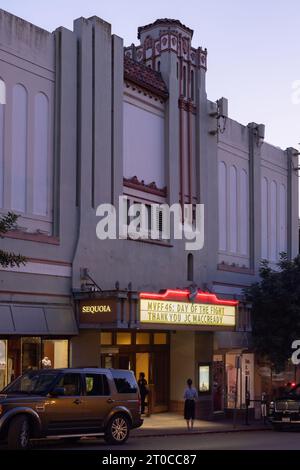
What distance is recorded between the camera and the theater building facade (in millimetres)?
26062

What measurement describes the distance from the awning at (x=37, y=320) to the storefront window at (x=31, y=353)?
16.6 inches

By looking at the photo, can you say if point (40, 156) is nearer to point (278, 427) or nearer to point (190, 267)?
point (190, 267)

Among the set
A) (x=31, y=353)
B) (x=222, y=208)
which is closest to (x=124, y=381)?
(x=31, y=353)

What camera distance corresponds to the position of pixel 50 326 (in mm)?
25734

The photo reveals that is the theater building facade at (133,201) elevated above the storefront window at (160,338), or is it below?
above

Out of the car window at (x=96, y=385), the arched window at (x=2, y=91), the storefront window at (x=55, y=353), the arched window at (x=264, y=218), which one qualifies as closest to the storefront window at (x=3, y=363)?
the storefront window at (x=55, y=353)

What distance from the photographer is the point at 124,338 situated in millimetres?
30484

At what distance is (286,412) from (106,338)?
7080mm

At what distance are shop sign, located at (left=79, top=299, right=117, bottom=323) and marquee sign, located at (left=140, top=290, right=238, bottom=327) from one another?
1.22 metres

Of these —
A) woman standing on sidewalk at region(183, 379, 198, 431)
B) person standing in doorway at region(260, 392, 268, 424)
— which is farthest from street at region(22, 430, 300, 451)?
person standing in doorway at region(260, 392, 268, 424)

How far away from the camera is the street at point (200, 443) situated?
20.0 m

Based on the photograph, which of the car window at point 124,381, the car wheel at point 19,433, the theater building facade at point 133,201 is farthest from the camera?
the theater building facade at point 133,201

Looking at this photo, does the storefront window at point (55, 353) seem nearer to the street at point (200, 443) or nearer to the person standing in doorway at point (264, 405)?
the street at point (200, 443)

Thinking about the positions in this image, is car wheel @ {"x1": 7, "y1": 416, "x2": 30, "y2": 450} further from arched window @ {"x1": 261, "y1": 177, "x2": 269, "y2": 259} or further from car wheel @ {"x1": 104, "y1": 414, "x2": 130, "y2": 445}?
arched window @ {"x1": 261, "y1": 177, "x2": 269, "y2": 259}
